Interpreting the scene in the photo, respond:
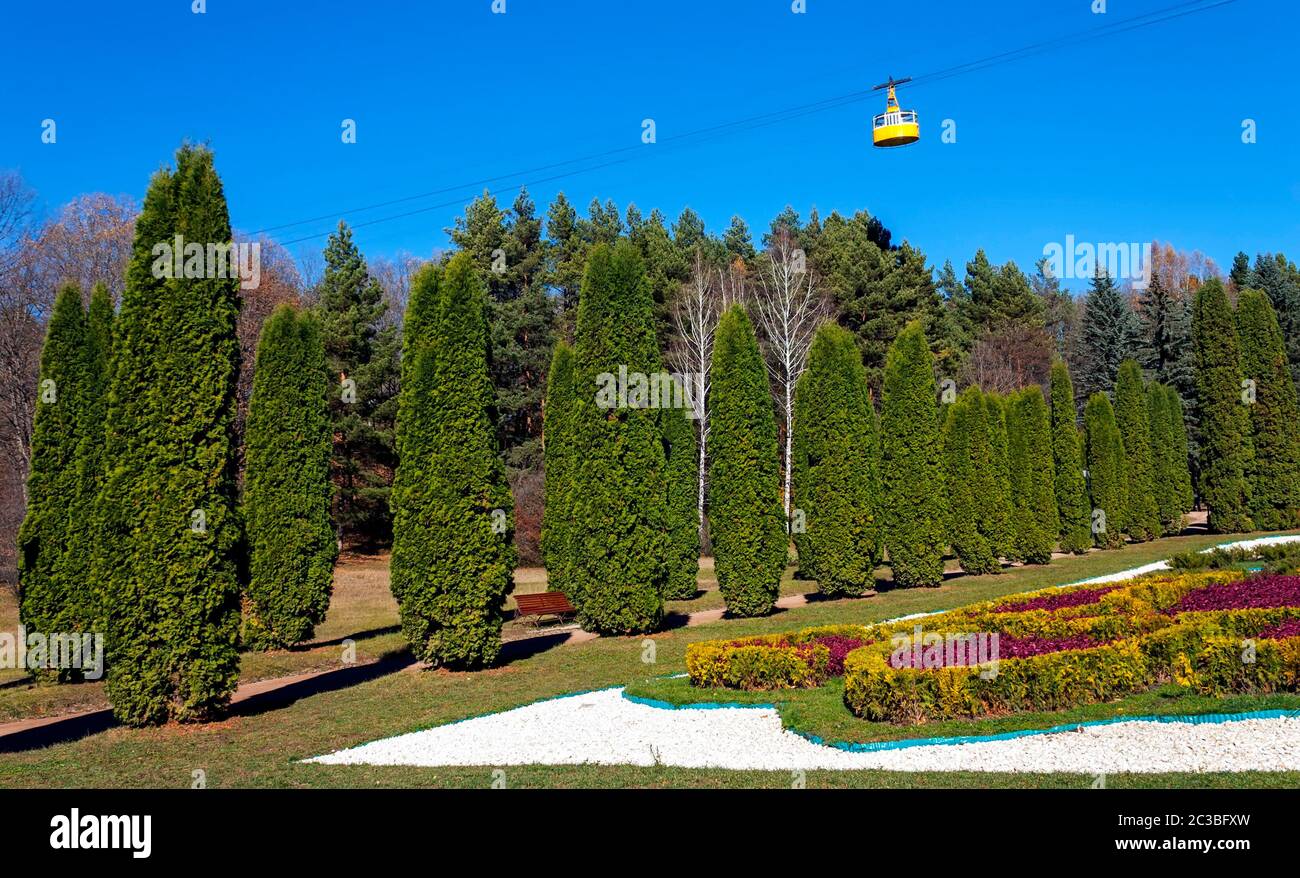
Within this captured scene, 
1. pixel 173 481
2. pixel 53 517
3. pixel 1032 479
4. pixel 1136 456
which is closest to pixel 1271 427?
pixel 1136 456

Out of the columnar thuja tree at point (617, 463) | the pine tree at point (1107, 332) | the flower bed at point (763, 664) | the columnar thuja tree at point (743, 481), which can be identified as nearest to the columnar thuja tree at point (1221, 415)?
the pine tree at point (1107, 332)

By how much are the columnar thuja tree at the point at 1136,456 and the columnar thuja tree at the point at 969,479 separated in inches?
400

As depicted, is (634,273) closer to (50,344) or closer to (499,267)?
(499,267)

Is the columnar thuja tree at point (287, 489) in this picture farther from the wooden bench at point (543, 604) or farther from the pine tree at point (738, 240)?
the pine tree at point (738, 240)

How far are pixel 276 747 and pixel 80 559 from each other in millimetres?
7123

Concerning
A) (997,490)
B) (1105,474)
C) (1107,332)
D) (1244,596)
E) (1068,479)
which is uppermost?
(1107,332)

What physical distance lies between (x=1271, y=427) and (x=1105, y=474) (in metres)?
6.78

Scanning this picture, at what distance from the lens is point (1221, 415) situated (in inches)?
1292

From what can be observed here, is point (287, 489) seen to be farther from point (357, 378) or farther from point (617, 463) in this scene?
point (357, 378)

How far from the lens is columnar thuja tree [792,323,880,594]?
20531 mm

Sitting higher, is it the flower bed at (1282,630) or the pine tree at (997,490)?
the pine tree at (997,490)

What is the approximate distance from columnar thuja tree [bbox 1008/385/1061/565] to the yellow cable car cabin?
41.6 feet

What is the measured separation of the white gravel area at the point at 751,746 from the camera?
7.00 metres
